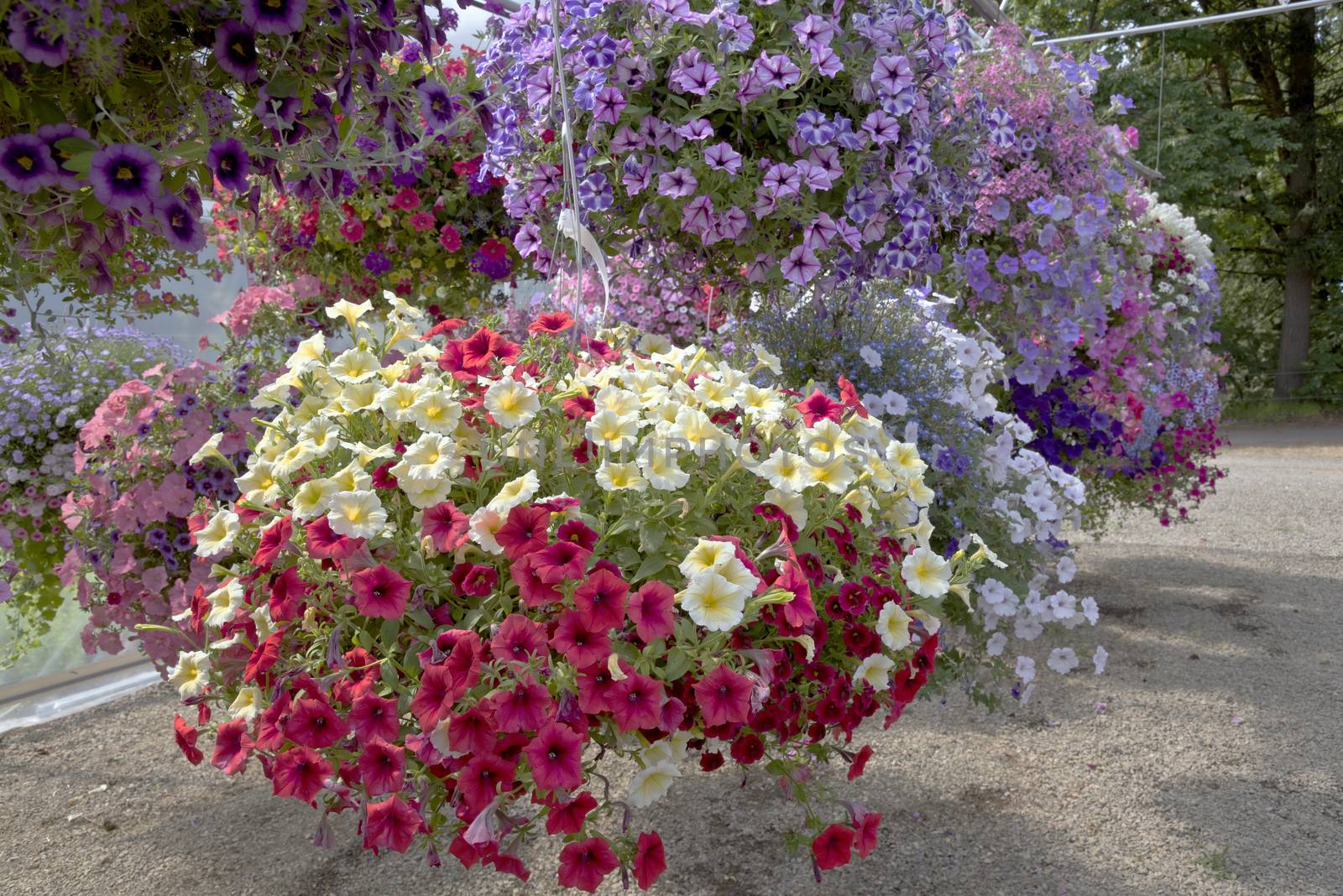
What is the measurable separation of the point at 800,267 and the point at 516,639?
4.20 feet

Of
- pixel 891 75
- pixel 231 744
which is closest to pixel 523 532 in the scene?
pixel 231 744

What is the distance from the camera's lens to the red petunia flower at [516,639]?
3.73 feet

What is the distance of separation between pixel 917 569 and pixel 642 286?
318 cm

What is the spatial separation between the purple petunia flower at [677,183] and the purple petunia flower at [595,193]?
0.15 meters

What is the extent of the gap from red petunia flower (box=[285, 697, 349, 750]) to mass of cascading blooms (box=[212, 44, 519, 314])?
2.29 metres

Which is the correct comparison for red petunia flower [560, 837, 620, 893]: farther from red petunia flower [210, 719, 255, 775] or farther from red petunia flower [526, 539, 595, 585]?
red petunia flower [210, 719, 255, 775]

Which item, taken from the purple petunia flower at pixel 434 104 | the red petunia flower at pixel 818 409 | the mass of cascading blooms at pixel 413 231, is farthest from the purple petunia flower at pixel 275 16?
the mass of cascading blooms at pixel 413 231

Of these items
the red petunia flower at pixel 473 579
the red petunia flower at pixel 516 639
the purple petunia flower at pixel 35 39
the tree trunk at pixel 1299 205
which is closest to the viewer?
the purple petunia flower at pixel 35 39

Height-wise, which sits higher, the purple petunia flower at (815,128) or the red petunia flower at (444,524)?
the purple petunia flower at (815,128)

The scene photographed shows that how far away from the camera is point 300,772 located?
1.20 m

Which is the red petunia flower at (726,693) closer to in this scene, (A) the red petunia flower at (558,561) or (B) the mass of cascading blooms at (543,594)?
(B) the mass of cascading blooms at (543,594)

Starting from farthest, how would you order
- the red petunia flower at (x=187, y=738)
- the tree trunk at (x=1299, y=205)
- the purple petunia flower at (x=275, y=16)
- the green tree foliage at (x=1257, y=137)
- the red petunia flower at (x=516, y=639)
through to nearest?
the tree trunk at (x=1299, y=205), the green tree foliage at (x=1257, y=137), the red petunia flower at (x=187, y=738), the red petunia flower at (x=516, y=639), the purple petunia flower at (x=275, y=16)

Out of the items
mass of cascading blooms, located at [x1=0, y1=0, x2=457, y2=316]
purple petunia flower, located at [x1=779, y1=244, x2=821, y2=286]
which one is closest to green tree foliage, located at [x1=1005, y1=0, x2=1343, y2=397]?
purple petunia flower, located at [x1=779, y1=244, x2=821, y2=286]

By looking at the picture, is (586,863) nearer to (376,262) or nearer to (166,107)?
(166,107)
